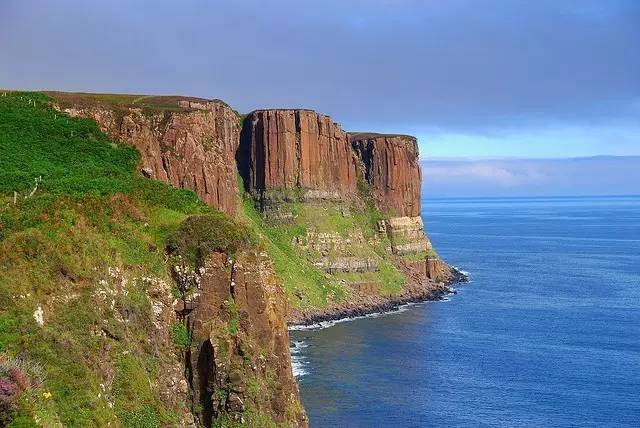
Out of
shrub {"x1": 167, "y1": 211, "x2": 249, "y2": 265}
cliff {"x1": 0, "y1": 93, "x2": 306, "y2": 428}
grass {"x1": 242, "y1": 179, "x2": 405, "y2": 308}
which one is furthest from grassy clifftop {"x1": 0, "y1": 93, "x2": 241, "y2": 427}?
grass {"x1": 242, "y1": 179, "x2": 405, "y2": 308}

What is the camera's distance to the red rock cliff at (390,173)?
556 feet

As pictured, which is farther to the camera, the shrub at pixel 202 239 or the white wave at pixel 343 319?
the white wave at pixel 343 319

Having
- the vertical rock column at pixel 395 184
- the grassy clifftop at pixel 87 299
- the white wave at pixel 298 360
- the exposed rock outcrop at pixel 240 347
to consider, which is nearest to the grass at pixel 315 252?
the vertical rock column at pixel 395 184

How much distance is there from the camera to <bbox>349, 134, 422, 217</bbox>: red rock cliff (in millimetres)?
169500

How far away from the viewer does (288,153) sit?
15000 cm

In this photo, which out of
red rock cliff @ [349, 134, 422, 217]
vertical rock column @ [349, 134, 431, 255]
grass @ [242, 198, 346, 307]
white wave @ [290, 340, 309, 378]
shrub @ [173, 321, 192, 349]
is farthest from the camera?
red rock cliff @ [349, 134, 422, 217]

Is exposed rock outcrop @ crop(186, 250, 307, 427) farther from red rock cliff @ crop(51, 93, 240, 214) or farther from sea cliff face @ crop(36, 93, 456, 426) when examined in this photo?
red rock cliff @ crop(51, 93, 240, 214)

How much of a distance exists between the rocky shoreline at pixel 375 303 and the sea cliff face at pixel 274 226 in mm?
344

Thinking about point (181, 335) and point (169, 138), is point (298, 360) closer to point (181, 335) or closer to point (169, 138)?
point (169, 138)

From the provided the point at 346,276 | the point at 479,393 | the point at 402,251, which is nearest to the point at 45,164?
the point at 479,393

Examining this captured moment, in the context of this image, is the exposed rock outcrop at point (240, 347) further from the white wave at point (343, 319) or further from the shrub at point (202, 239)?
the white wave at point (343, 319)

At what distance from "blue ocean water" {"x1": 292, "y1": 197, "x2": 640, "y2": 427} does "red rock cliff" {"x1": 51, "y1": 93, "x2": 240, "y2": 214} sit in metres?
24.1

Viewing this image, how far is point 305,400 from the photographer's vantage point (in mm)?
74625

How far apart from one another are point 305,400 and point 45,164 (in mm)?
33526
